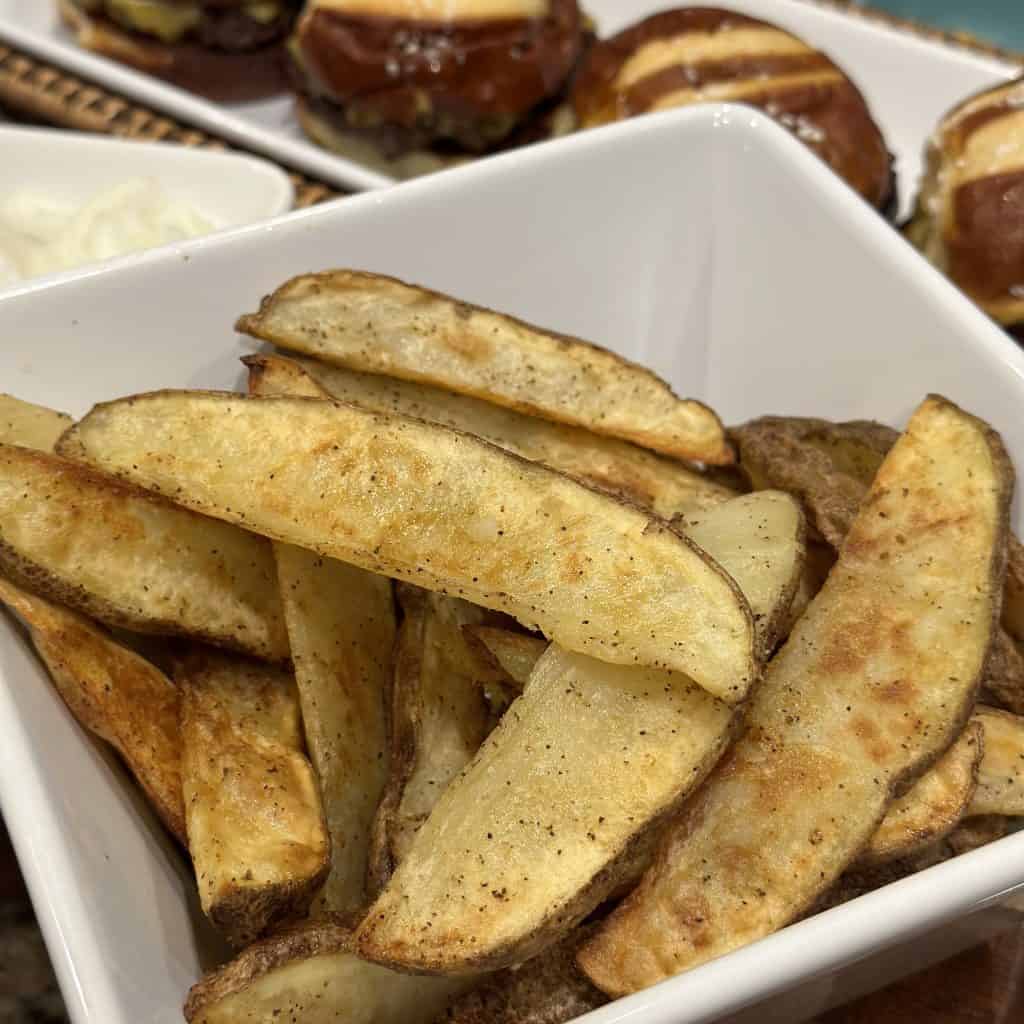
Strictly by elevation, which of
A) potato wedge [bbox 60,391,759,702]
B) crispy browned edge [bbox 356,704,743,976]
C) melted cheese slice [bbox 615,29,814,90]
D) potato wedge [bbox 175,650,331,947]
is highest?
melted cheese slice [bbox 615,29,814,90]

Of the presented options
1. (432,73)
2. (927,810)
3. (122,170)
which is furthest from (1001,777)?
(122,170)

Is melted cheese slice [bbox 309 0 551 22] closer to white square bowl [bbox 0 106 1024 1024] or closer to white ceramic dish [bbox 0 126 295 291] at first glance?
white ceramic dish [bbox 0 126 295 291]

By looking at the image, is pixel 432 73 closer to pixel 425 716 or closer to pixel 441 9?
pixel 441 9

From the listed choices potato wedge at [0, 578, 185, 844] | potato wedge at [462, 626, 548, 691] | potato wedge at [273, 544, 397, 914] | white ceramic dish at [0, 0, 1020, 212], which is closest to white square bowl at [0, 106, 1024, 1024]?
potato wedge at [0, 578, 185, 844]

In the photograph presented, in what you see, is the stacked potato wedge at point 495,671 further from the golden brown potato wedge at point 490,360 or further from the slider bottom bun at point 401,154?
the slider bottom bun at point 401,154

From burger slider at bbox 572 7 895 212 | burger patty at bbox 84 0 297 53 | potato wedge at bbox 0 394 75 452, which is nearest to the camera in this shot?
potato wedge at bbox 0 394 75 452

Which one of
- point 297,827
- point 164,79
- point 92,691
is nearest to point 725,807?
point 297,827

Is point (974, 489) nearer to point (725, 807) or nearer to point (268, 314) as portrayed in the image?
point (725, 807)
